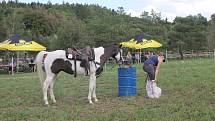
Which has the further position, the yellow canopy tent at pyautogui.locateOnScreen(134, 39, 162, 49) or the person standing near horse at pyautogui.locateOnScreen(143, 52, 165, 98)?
the yellow canopy tent at pyautogui.locateOnScreen(134, 39, 162, 49)

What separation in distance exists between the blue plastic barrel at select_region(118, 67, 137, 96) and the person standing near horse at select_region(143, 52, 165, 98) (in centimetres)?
49

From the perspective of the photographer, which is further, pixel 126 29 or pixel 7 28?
pixel 7 28

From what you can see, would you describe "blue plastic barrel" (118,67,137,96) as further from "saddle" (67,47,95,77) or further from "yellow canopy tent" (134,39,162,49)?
"yellow canopy tent" (134,39,162,49)

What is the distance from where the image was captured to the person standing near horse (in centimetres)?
1187

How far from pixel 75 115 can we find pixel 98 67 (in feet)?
9.60

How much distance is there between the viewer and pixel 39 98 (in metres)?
12.5

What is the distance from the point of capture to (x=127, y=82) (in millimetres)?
12328

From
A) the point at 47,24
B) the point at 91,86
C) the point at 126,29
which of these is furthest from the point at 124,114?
the point at 47,24

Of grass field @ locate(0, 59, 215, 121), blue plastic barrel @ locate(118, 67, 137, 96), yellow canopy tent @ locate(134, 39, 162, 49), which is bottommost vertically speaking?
grass field @ locate(0, 59, 215, 121)

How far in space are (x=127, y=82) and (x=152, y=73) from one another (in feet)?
2.81

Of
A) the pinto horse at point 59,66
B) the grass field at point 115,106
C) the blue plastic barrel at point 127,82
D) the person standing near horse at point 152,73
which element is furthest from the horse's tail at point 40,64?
the person standing near horse at point 152,73

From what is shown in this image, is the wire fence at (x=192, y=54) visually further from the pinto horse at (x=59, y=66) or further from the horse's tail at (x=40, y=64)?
the horse's tail at (x=40, y=64)

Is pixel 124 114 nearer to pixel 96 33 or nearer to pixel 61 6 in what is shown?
pixel 96 33

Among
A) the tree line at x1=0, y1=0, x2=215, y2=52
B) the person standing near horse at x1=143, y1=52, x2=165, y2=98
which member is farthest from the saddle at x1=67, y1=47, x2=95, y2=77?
the tree line at x1=0, y1=0, x2=215, y2=52
